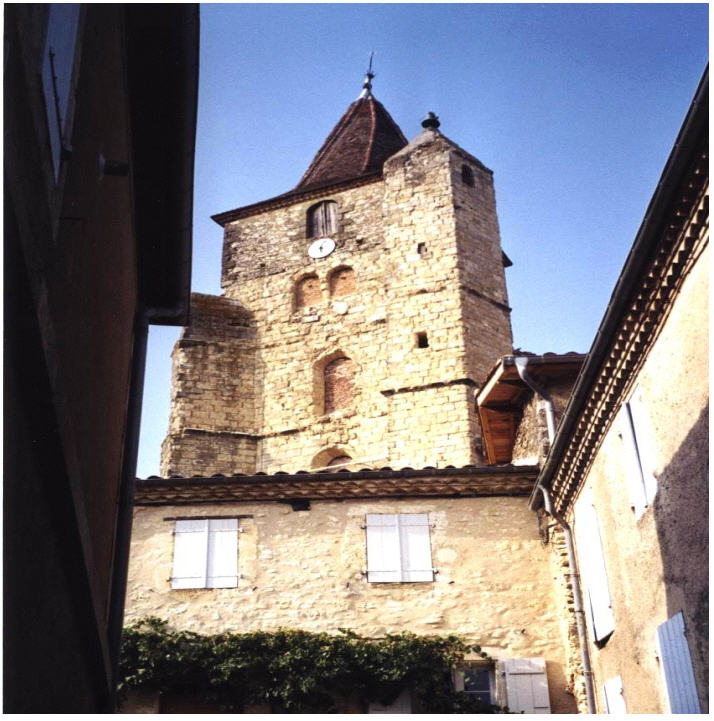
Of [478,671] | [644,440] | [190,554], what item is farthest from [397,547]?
[644,440]

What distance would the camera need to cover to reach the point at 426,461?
2508 centimetres

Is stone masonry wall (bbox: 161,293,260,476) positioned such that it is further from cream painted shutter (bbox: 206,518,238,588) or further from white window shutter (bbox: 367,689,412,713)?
white window shutter (bbox: 367,689,412,713)

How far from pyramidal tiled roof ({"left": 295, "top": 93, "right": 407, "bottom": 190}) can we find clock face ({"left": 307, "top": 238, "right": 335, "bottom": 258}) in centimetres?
232

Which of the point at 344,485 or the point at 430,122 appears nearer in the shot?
the point at 344,485

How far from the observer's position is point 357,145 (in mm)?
37062

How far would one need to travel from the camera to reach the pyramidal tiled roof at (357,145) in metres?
34.8

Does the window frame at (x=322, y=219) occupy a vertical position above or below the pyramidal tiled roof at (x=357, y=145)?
below

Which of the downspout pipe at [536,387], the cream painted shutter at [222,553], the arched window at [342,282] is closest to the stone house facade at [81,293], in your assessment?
the cream painted shutter at [222,553]

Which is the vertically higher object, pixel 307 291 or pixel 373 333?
pixel 307 291

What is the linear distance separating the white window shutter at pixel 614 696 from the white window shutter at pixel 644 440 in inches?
107

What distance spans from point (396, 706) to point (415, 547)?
2.11 metres

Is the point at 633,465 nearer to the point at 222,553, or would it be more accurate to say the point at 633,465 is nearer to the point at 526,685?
the point at 526,685

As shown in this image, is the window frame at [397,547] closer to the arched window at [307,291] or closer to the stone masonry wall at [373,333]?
the stone masonry wall at [373,333]

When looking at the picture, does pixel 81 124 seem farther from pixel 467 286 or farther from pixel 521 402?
pixel 467 286
